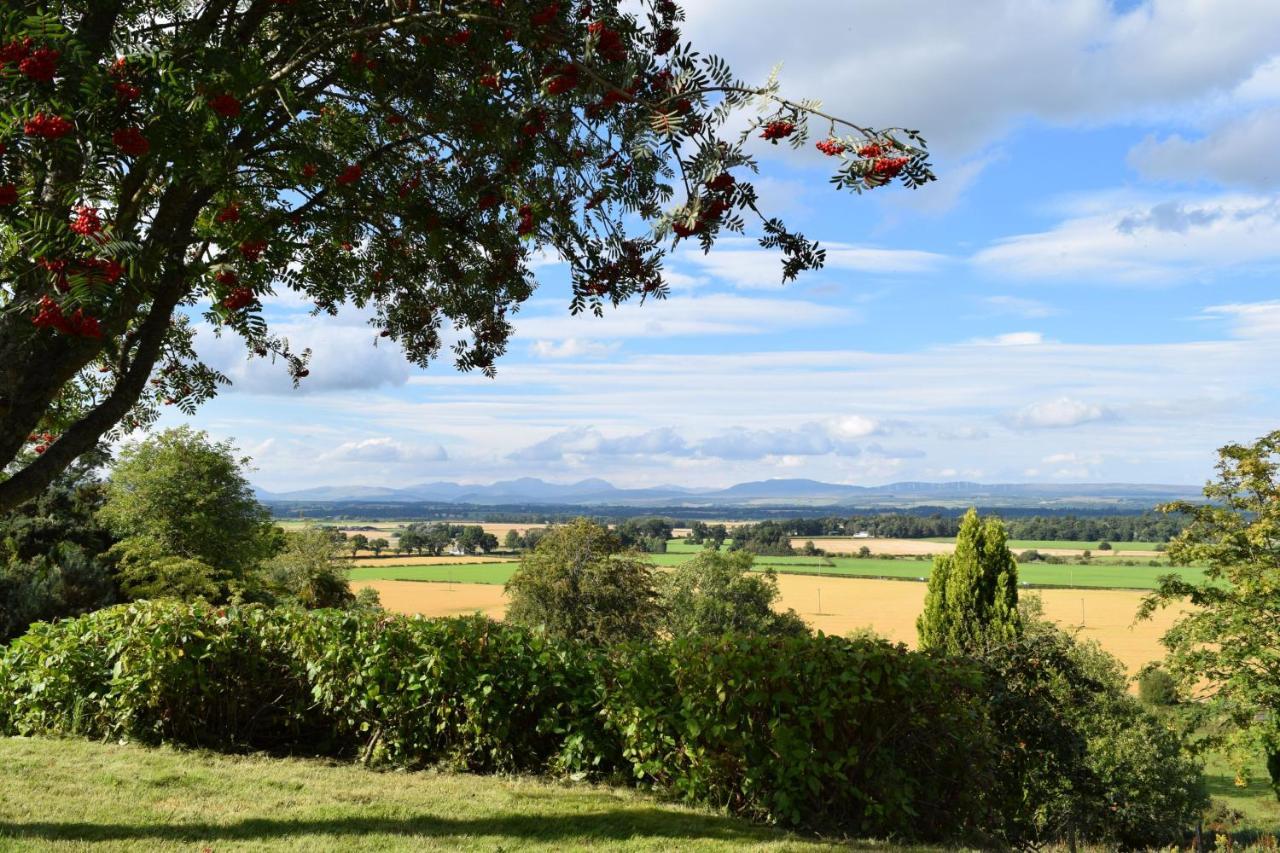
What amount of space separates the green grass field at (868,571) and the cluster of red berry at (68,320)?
146 ft

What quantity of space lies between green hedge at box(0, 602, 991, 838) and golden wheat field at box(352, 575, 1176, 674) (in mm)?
30027

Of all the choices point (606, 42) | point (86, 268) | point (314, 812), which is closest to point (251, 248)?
point (86, 268)

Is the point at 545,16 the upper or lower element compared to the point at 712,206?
upper

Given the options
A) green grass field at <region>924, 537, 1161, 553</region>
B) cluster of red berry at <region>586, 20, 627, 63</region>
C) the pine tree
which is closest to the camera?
cluster of red berry at <region>586, 20, 627, 63</region>

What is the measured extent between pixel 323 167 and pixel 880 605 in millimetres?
54087

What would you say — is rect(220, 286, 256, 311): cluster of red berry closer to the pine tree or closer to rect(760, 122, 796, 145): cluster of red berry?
rect(760, 122, 796, 145): cluster of red berry

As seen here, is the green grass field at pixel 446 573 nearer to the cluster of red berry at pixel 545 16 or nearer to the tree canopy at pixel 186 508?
the tree canopy at pixel 186 508

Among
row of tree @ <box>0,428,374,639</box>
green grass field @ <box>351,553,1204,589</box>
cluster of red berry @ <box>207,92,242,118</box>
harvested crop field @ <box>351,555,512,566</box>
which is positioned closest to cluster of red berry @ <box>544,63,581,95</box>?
cluster of red berry @ <box>207,92,242,118</box>

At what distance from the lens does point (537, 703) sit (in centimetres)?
678

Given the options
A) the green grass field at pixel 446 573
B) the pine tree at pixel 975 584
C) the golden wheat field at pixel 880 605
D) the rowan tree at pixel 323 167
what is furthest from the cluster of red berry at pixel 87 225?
the green grass field at pixel 446 573

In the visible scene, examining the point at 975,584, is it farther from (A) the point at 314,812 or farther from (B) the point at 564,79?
A: (B) the point at 564,79

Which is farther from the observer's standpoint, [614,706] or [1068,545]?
[1068,545]

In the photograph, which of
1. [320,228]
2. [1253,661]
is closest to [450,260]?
[320,228]

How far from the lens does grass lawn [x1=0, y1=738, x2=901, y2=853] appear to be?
508cm
